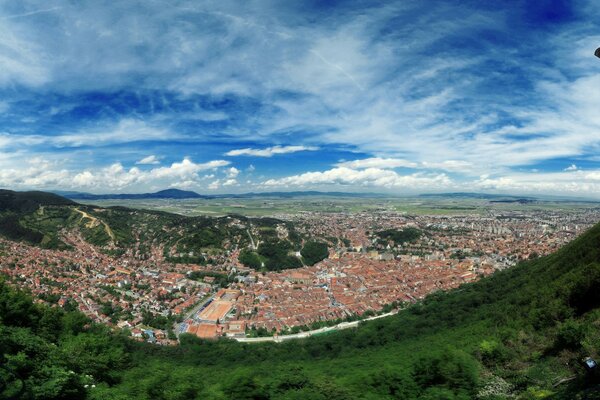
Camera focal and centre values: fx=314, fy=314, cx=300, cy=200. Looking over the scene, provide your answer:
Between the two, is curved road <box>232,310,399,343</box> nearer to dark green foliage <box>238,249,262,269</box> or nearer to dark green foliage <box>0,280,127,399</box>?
dark green foliage <box>0,280,127,399</box>

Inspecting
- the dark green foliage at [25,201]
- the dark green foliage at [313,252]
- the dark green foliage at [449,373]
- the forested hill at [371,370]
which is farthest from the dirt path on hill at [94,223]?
the dark green foliage at [449,373]

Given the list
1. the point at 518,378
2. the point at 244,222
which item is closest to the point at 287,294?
the point at 518,378

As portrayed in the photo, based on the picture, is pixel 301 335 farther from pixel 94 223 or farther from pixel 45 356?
pixel 94 223

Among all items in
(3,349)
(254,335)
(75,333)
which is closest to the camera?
(3,349)

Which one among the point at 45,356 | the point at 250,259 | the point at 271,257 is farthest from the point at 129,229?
→ the point at 45,356

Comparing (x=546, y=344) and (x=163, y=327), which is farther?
(x=163, y=327)

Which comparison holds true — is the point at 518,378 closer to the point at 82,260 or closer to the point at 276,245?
the point at 82,260

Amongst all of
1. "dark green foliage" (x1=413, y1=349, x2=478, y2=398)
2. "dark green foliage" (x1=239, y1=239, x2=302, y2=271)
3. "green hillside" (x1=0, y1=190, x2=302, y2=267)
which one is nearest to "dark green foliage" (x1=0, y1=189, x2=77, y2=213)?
"green hillside" (x1=0, y1=190, x2=302, y2=267)
